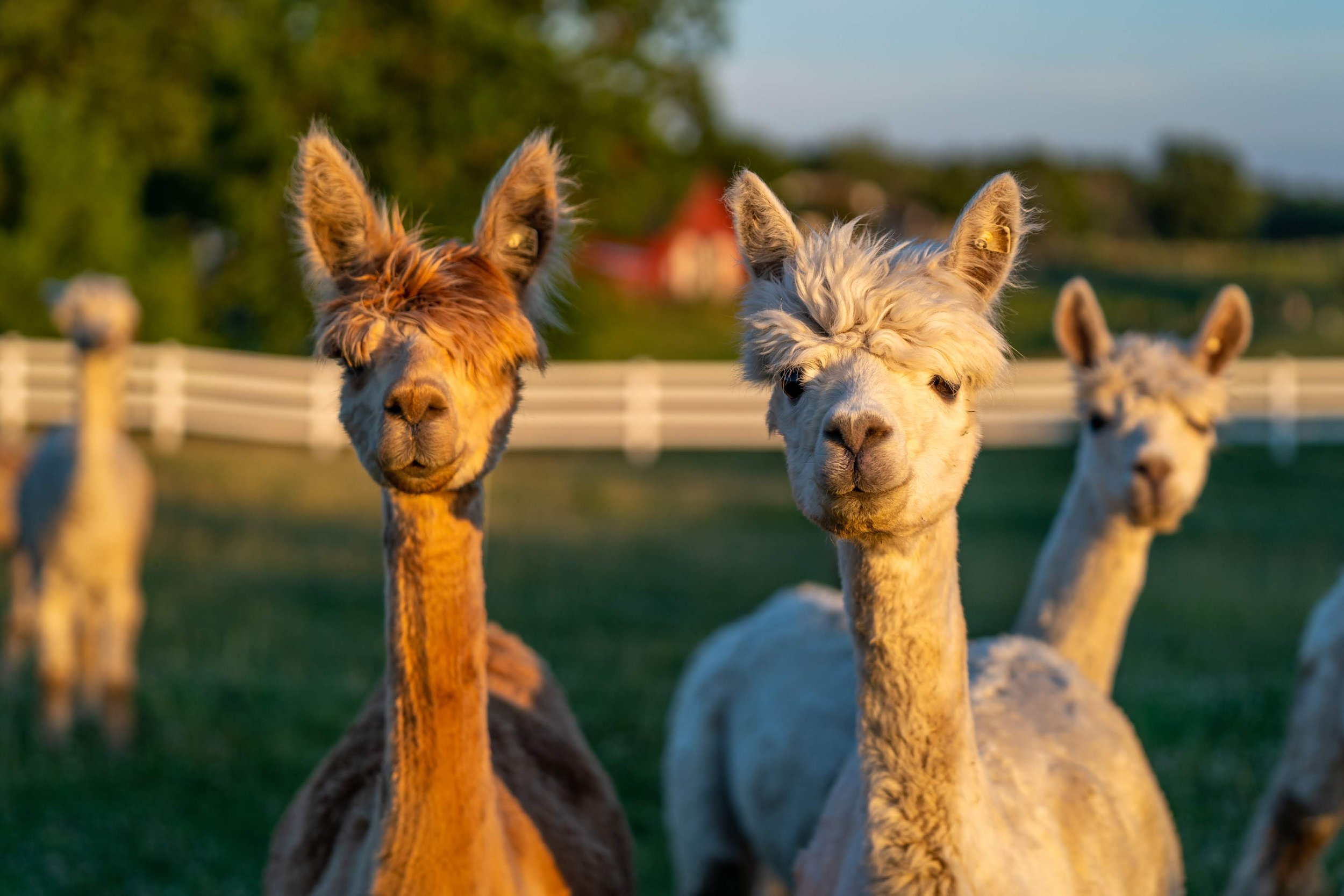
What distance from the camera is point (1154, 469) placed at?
4.65 m

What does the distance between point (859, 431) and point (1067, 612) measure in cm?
233

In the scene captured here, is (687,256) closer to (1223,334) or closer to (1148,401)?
(1223,334)

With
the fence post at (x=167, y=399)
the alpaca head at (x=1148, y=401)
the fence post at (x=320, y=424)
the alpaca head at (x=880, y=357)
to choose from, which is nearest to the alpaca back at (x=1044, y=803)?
the alpaca head at (x=1148, y=401)

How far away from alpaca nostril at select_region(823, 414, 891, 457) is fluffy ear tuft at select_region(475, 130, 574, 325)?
3.91 ft

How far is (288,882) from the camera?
4039 millimetres

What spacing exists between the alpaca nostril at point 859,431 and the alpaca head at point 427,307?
36.2 inches

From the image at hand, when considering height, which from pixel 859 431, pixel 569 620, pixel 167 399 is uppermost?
pixel 167 399

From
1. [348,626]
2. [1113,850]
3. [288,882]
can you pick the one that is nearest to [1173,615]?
[348,626]

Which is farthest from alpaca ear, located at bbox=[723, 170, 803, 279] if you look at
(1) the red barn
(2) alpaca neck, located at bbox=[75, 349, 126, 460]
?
(1) the red barn

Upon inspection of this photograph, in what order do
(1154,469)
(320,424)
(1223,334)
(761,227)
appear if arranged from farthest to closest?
(320,424)
(1223,334)
(1154,469)
(761,227)

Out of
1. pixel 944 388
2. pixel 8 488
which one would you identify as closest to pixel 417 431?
pixel 944 388

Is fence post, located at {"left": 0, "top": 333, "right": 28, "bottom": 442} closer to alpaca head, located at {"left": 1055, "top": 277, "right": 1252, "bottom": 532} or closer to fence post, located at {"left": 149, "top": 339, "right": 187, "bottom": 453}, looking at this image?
fence post, located at {"left": 149, "top": 339, "right": 187, "bottom": 453}

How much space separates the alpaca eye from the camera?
290 centimetres

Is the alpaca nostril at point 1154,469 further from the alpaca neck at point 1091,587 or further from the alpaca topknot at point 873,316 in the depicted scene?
the alpaca topknot at point 873,316
